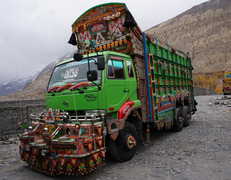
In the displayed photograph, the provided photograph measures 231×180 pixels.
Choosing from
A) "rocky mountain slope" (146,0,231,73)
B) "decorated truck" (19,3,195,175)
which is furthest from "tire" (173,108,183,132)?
"rocky mountain slope" (146,0,231,73)

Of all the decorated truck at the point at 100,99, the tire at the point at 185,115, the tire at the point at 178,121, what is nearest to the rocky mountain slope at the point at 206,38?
the tire at the point at 185,115

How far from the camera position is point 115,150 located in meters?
4.15

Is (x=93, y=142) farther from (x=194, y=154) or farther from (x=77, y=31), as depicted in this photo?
(x=77, y=31)

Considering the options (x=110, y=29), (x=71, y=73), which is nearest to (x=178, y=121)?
(x=110, y=29)

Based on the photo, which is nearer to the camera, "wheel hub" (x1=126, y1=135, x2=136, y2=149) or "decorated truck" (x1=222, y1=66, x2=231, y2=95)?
"wheel hub" (x1=126, y1=135, x2=136, y2=149)

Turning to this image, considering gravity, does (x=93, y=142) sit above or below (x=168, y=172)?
above

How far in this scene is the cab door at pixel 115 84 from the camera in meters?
3.97

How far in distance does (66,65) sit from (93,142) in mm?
2098

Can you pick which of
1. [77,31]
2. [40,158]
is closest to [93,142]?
[40,158]

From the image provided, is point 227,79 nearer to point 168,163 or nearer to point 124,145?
point 168,163

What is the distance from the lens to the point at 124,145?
4.27 m

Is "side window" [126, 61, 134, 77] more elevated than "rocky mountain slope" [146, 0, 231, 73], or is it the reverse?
"rocky mountain slope" [146, 0, 231, 73]

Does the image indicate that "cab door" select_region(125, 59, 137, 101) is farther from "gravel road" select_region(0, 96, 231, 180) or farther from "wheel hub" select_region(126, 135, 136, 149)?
"gravel road" select_region(0, 96, 231, 180)

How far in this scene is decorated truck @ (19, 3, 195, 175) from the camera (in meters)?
3.41
